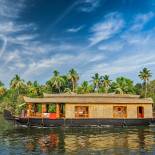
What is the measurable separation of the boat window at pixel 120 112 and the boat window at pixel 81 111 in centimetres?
307

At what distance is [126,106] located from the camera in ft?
121

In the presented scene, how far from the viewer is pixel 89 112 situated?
36.2m

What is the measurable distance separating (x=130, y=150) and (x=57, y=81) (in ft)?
178

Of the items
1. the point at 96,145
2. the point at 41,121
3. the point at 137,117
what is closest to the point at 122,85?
the point at 137,117

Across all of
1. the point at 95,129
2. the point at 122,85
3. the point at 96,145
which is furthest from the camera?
the point at 122,85

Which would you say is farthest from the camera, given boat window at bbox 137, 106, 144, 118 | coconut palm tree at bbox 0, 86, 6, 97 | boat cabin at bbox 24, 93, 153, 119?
coconut palm tree at bbox 0, 86, 6, 97

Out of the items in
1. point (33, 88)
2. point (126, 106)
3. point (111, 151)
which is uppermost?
point (33, 88)

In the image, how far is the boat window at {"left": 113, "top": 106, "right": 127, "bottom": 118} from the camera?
36.9 meters

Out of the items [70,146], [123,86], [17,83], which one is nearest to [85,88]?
[123,86]

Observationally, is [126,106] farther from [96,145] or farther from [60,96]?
[96,145]

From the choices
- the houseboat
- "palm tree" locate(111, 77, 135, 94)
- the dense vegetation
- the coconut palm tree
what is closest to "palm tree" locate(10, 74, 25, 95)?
the dense vegetation

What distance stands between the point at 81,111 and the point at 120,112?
4.27m

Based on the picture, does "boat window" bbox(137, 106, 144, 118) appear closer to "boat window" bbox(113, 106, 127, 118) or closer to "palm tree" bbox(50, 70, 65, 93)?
"boat window" bbox(113, 106, 127, 118)

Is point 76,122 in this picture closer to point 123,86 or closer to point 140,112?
point 140,112
